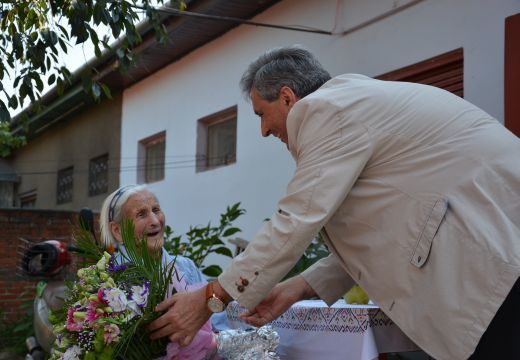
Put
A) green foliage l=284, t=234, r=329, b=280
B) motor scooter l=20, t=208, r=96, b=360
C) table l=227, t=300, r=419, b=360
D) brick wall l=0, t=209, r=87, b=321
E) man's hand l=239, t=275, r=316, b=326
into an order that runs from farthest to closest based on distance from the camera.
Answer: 1. brick wall l=0, t=209, r=87, b=321
2. motor scooter l=20, t=208, r=96, b=360
3. green foliage l=284, t=234, r=329, b=280
4. table l=227, t=300, r=419, b=360
5. man's hand l=239, t=275, r=316, b=326

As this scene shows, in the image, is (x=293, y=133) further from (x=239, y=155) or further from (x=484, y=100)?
(x=239, y=155)

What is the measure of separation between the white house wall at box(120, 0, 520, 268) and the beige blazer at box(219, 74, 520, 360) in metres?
2.77

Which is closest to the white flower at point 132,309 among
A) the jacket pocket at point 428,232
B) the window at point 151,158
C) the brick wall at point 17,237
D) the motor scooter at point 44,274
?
the jacket pocket at point 428,232

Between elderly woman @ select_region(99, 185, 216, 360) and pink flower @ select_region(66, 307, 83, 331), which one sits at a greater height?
elderly woman @ select_region(99, 185, 216, 360)

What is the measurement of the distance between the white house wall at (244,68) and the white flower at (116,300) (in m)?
3.11

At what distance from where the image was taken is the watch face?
1973 millimetres

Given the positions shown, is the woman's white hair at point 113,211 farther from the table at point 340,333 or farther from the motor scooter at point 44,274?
the motor scooter at point 44,274

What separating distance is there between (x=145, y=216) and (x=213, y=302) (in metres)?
1.47

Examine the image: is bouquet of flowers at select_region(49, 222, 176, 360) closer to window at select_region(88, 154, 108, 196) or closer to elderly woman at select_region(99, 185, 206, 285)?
elderly woman at select_region(99, 185, 206, 285)

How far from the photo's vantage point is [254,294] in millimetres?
1914

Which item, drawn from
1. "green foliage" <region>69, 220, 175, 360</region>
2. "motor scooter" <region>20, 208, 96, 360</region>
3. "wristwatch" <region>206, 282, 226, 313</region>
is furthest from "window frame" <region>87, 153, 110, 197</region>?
"wristwatch" <region>206, 282, 226, 313</region>

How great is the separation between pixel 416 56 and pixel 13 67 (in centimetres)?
296

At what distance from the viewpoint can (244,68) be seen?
7.68 metres

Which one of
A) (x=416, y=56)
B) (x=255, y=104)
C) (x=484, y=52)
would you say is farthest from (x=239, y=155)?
(x=255, y=104)
